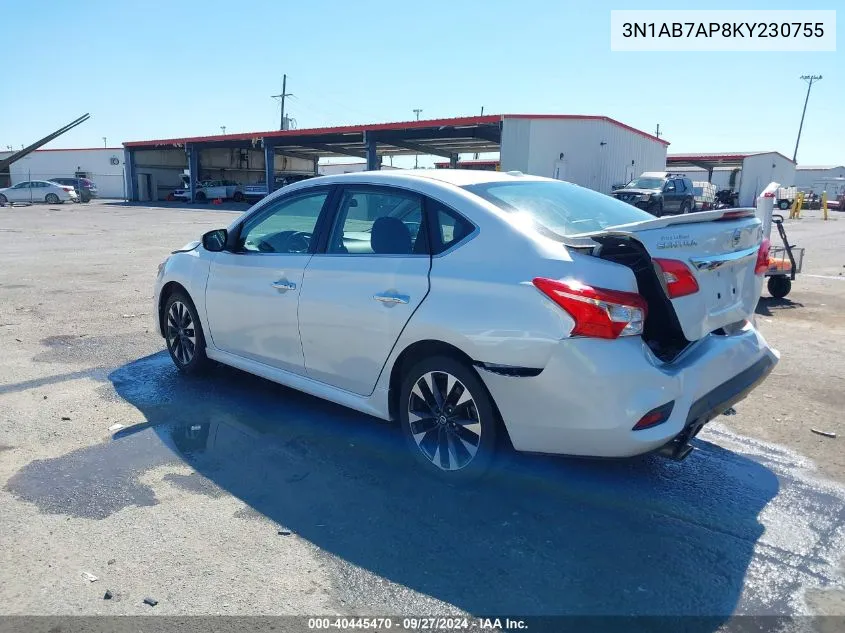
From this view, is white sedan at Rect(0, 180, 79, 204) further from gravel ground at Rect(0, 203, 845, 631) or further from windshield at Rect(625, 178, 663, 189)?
gravel ground at Rect(0, 203, 845, 631)

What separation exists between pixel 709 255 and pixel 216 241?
3483 mm

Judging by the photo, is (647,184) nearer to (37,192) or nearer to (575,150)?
(575,150)

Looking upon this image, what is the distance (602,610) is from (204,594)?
5.44ft

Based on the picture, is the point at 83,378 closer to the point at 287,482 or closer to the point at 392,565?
the point at 287,482

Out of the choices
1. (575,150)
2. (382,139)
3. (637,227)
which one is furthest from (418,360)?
(382,139)

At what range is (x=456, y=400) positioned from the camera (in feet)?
11.7

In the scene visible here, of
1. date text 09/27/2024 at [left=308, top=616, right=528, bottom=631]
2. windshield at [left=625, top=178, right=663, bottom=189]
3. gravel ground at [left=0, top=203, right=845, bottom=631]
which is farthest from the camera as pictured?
windshield at [left=625, top=178, right=663, bottom=189]

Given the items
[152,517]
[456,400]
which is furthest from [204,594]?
[456,400]

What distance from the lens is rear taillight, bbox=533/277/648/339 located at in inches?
120

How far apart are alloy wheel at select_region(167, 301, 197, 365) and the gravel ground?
223 mm

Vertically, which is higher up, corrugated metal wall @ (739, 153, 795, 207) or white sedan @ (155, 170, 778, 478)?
corrugated metal wall @ (739, 153, 795, 207)

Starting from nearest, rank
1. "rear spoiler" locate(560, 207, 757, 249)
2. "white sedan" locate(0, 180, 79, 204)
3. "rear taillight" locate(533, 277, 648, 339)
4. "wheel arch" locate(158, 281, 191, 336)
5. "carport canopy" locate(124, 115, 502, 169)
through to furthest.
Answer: "rear taillight" locate(533, 277, 648, 339)
"rear spoiler" locate(560, 207, 757, 249)
"wheel arch" locate(158, 281, 191, 336)
"carport canopy" locate(124, 115, 502, 169)
"white sedan" locate(0, 180, 79, 204)

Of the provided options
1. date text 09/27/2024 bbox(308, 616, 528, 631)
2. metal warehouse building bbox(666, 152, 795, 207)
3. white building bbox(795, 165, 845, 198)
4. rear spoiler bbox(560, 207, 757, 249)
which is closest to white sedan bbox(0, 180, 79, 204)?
metal warehouse building bbox(666, 152, 795, 207)

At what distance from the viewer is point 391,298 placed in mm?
3713
